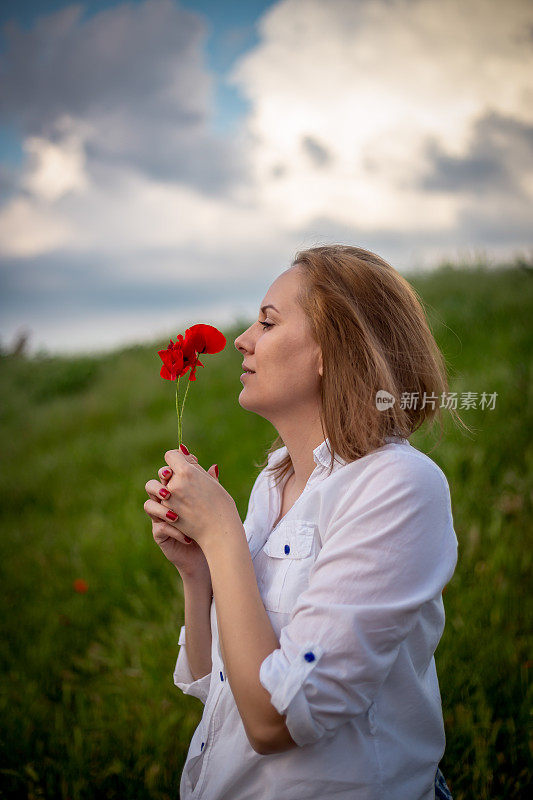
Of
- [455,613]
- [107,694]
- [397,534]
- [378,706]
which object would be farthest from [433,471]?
[107,694]

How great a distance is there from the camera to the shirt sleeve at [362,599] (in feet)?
4.41

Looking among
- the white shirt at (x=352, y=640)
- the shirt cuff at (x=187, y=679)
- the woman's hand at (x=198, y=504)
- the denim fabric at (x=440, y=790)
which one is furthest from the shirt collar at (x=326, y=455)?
the denim fabric at (x=440, y=790)

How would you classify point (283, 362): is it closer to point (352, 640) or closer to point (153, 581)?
point (352, 640)

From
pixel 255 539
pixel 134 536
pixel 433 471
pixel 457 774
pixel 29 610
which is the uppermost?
pixel 433 471

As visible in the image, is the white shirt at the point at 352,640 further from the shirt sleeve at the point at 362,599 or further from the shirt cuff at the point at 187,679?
the shirt cuff at the point at 187,679

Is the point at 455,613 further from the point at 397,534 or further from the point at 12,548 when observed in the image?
the point at 12,548

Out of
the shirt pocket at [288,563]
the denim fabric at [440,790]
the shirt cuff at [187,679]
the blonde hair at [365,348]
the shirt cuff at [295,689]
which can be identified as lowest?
the denim fabric at [440,790]

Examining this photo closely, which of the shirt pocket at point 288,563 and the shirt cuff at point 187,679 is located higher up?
the shirt pocket at point 288,563

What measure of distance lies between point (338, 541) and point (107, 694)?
291 centimetres

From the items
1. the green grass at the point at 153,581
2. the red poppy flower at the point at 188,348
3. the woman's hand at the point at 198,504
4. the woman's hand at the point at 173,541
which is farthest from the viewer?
the green grass at the point at 153,581

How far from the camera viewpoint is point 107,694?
3666mm

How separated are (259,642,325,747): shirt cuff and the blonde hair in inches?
21.5

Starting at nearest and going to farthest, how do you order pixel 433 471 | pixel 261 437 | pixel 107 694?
1. pixel 433 471
2. pixel 107 694
3. pixel 261 437

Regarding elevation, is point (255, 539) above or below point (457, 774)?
above
